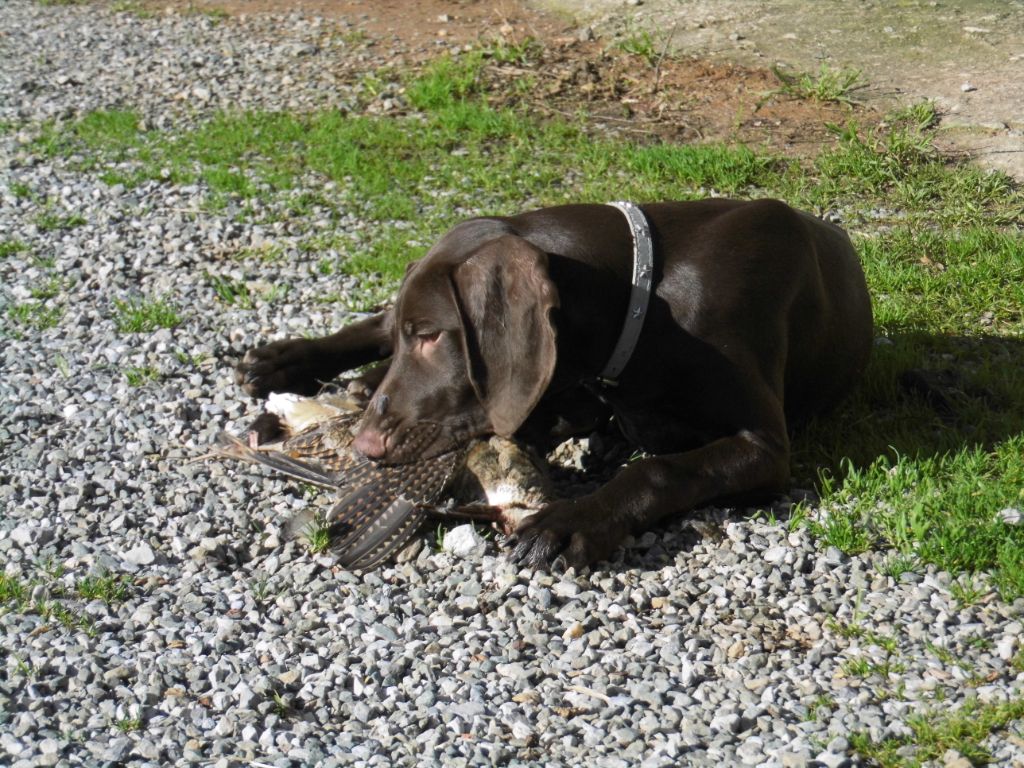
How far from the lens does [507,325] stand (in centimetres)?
437

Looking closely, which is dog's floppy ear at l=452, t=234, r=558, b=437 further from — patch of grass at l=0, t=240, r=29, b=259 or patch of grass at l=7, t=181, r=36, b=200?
patch of grass at l=7, t=181, r=36, b=200

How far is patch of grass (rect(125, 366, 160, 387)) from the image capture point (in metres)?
5.90

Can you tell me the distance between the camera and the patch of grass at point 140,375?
5.90 m

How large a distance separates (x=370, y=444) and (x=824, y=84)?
5439 mm

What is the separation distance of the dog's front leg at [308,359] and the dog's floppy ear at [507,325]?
50.6 inches

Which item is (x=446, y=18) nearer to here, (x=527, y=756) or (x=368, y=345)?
(x=368, y=345)

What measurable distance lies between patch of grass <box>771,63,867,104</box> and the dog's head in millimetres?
4864

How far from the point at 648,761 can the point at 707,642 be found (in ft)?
2.09

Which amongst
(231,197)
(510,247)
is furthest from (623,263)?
(231,197)

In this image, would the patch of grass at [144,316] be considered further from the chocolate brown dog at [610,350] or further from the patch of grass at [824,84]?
the patch of grass at [824,84]

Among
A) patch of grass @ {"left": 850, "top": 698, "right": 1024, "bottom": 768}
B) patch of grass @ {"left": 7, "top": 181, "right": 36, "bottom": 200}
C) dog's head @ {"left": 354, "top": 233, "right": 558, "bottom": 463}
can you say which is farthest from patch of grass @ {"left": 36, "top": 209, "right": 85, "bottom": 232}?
patch of grass @ {"left": 850, "top": 698, "right": 1024, "bottom": 768}

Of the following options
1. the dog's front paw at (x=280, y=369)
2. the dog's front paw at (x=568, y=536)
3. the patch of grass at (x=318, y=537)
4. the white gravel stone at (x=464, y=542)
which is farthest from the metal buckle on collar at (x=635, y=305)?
the dog's front paw at (x=280, y=369)

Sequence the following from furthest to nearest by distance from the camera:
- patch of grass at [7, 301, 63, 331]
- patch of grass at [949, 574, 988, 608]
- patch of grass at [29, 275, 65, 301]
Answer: patch of grass at [29, 275, 65, 301]
patch of grass at [7, 301, 63, 331]
patch of grass at [949, 574, 988, 608]

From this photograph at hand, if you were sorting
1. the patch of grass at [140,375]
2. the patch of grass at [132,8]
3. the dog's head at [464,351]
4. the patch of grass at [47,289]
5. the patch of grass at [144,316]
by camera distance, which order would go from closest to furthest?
the dog's head at [464,351], the patch of grass at [140,375], the patch of grass at [144,316], the patch of grass at [47,289], the patch of grass at [132,8]
